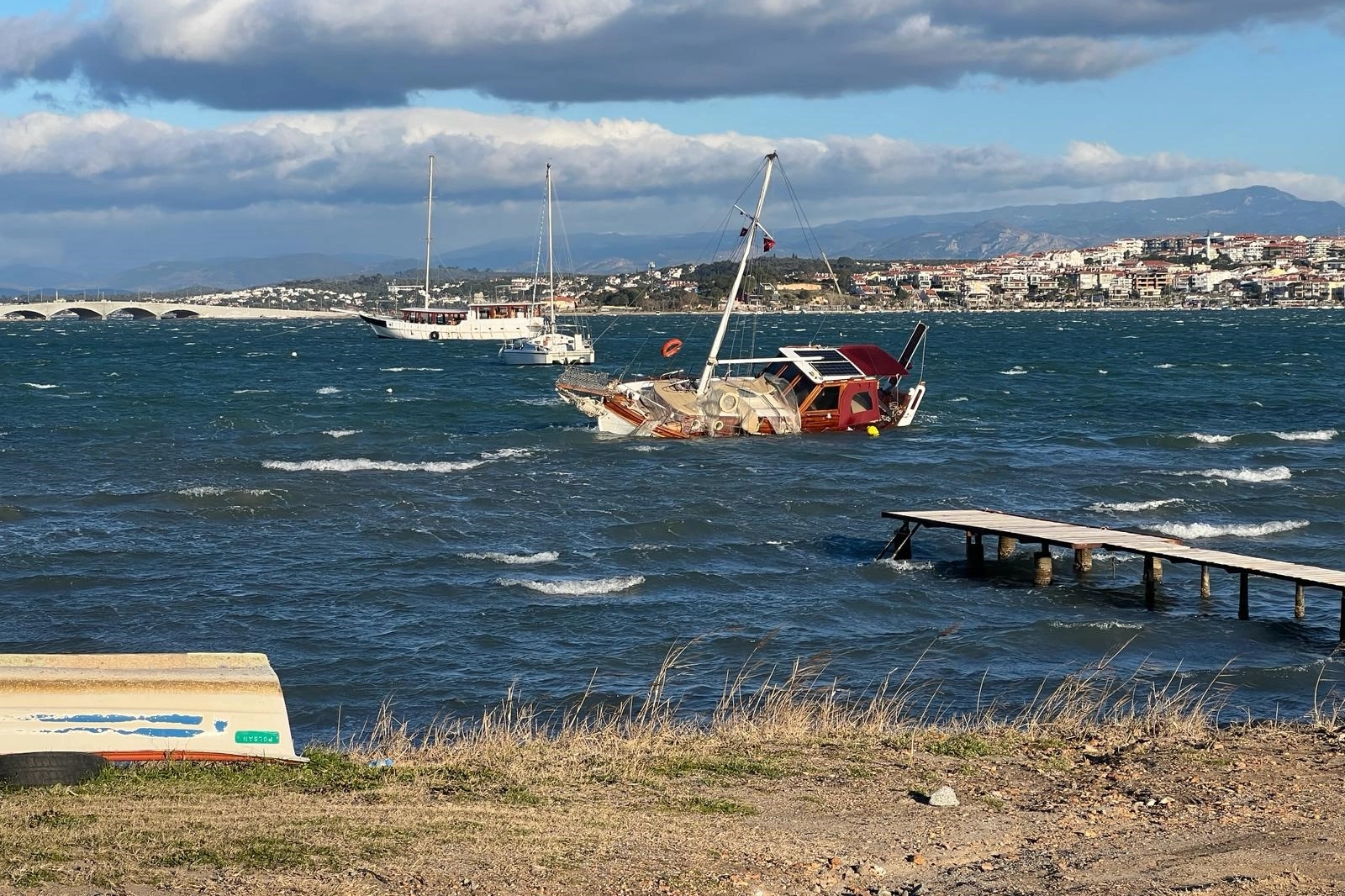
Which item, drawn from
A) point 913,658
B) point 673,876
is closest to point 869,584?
point 913,658

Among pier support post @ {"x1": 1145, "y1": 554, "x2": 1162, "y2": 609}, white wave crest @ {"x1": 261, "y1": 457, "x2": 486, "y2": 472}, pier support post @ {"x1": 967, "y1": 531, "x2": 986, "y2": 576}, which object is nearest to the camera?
pier support post @ {"x1": 1145, "y1": 554, "x2": 1162, "y2": 609}

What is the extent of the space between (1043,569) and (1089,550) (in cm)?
86

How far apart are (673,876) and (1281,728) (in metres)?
8.25

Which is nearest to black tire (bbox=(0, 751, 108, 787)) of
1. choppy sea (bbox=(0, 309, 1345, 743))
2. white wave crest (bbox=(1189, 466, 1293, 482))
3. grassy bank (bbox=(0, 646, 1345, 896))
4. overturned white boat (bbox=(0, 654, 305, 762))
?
grassy bank (bbox=(0, 646, 1345, 896))

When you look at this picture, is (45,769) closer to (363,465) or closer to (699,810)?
(699,810)

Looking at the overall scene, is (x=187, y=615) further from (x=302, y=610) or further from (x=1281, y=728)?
(x=1281, y=728)

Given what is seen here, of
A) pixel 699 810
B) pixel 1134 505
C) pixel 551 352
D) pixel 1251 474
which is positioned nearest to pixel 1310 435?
pixel 1251 474

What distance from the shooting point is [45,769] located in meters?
13.0

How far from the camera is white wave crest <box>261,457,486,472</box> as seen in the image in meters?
43.0

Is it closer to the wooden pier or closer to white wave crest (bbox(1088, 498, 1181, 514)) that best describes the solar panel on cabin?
white wave crest (bbox(1088, 498, 1181, 514))

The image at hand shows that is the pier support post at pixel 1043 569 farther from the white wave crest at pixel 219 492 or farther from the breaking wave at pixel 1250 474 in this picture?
the white wave crest at pixel 219 492

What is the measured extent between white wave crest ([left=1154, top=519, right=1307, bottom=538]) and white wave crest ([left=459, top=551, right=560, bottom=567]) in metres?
12.8

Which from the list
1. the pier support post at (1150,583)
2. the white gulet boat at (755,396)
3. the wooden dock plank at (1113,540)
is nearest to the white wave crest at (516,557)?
the wooden dock plank at (1113,540)

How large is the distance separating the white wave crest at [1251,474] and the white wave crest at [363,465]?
800 inches
